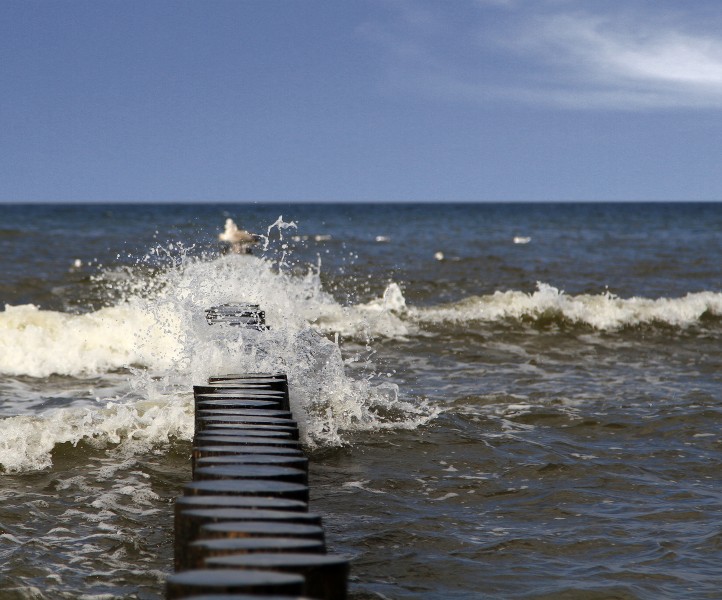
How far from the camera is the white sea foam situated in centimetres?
650

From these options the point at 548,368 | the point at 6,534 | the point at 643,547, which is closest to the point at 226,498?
the point at 6,534

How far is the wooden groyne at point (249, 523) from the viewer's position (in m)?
2.41

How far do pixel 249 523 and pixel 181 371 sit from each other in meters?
4.94

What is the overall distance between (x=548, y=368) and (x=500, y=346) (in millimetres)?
1569

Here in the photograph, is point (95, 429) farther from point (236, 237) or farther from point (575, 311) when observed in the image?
point (236, 237)

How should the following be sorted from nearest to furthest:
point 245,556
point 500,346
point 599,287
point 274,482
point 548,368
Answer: point 245,556
point 274,482
point 548,368
point 500,346
point 599,287

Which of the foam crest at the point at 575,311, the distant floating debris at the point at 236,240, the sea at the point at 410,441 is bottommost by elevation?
the sea at the point at 410,441

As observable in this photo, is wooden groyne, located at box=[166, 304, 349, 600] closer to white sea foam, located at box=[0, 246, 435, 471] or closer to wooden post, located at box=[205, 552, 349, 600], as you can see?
wooden post, located at box=[205, 552, 349, 600]

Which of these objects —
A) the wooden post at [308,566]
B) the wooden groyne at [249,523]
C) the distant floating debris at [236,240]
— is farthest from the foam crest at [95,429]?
the distant floating debris at [236,240]

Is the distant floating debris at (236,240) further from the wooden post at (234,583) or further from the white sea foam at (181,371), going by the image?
the wooden post at (234,583)

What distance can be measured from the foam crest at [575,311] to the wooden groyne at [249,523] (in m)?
9.69

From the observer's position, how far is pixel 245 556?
2.62m

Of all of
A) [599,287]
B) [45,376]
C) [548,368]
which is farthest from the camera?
[599,287]

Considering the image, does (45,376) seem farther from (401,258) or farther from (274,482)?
(401,258)
